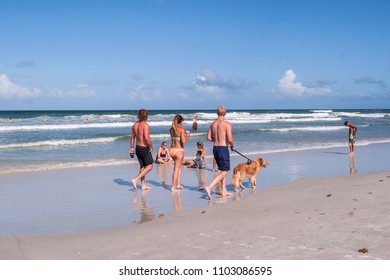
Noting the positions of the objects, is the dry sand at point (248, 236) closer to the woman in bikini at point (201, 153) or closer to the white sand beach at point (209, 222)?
the white sand beach at point (209, 222)

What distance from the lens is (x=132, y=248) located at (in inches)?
188

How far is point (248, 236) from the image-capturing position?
504cm

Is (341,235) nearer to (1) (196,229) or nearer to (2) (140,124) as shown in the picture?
(1) (196,229)

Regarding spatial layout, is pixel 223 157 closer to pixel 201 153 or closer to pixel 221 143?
pixel 221 143

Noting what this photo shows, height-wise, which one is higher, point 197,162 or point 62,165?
point 197,162

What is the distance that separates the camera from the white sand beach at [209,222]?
454 cm

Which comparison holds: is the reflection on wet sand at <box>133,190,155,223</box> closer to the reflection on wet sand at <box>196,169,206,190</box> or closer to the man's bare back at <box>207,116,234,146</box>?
the reflection on wet sand at <box>196,169,206,190</box>

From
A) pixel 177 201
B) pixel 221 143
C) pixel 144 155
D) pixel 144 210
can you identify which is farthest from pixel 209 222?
pixel 144 155

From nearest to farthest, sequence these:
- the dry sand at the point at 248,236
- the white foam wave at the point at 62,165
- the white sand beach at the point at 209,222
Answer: the dry sand at the point at 248,236 → the white sand beach at the point at 209,222 → the white foam wave at the point at 62,165

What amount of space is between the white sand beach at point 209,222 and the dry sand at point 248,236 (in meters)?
0.01

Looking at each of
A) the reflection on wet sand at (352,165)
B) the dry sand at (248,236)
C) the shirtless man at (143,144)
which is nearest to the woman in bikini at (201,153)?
the shirtless man at (143,144)

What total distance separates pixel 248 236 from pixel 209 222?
3.17ft

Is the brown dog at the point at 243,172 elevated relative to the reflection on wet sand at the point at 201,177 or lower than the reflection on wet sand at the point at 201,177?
elevated
